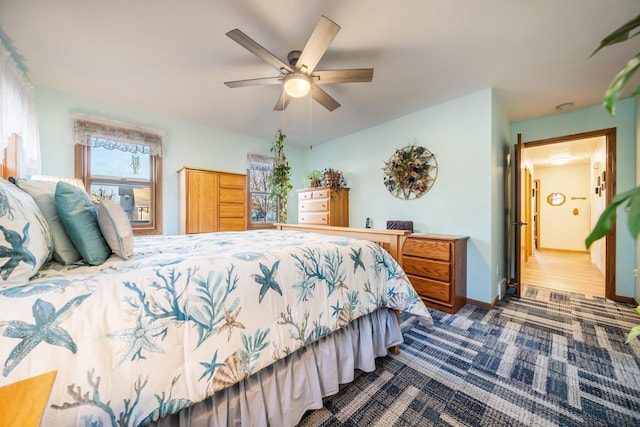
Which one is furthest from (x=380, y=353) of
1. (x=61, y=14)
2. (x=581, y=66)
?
(x=61, y=14)

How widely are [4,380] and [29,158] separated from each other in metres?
3.03

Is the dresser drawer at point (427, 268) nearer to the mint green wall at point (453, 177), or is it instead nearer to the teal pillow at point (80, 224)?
the mint green wall at point (453, 177)

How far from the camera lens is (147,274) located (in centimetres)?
90

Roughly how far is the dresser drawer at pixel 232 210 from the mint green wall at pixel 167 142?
729 mm

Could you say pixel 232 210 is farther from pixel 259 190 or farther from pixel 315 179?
pixel 315 179

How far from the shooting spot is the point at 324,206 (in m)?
4.00

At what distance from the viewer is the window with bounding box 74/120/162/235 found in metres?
2.97

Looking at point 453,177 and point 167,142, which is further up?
point 167,142

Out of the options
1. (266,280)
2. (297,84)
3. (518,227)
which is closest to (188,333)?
(266,280)

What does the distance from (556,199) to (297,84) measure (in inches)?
324

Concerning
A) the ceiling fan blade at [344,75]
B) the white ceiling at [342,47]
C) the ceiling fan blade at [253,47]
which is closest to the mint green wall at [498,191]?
the white ceiling at [342,47]

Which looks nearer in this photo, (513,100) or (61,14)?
(61,14)

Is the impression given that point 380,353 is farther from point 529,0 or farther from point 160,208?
point 160,208

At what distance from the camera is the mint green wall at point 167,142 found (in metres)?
2.73
